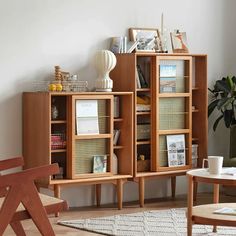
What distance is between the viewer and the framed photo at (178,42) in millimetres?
6648

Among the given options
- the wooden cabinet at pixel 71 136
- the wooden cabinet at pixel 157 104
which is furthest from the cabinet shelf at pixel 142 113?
the wooden cabinet at pixel 71 136

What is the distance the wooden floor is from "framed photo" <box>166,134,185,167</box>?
0.39 m

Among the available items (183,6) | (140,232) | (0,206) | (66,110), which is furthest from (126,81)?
(0,206)

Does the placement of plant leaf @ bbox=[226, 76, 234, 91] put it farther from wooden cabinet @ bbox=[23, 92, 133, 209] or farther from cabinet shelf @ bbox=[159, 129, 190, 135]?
wooden cabinet @ bbox=[23, 92, 133, 209]

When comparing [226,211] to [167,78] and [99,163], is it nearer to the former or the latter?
[99,163]

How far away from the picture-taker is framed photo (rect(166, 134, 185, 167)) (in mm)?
6469

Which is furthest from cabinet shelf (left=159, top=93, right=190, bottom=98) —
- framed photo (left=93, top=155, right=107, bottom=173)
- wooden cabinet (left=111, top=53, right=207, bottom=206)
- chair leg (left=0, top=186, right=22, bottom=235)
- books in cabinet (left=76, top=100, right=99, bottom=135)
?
chair leg (left=0, top=186, right=22, bottom=235)

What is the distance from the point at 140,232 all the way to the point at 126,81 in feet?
5.20

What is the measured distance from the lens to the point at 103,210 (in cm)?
620

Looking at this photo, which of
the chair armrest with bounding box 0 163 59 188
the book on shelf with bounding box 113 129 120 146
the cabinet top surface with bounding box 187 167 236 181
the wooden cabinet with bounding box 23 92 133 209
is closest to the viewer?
the chair armrest with bounding box 0 163 59 188

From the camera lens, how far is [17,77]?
236 inches

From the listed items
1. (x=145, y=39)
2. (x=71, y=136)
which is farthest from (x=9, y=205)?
(x=145, y=39)

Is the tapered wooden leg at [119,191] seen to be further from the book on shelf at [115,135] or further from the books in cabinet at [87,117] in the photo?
the books in cabinet at [87,117]

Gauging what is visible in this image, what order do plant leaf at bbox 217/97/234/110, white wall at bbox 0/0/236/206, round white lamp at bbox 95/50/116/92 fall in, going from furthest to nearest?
plant leaf at bbox 217/97/234/110
round white lamp at bbox 95/50/116/92
white wall at bbox 0/0/236/206
